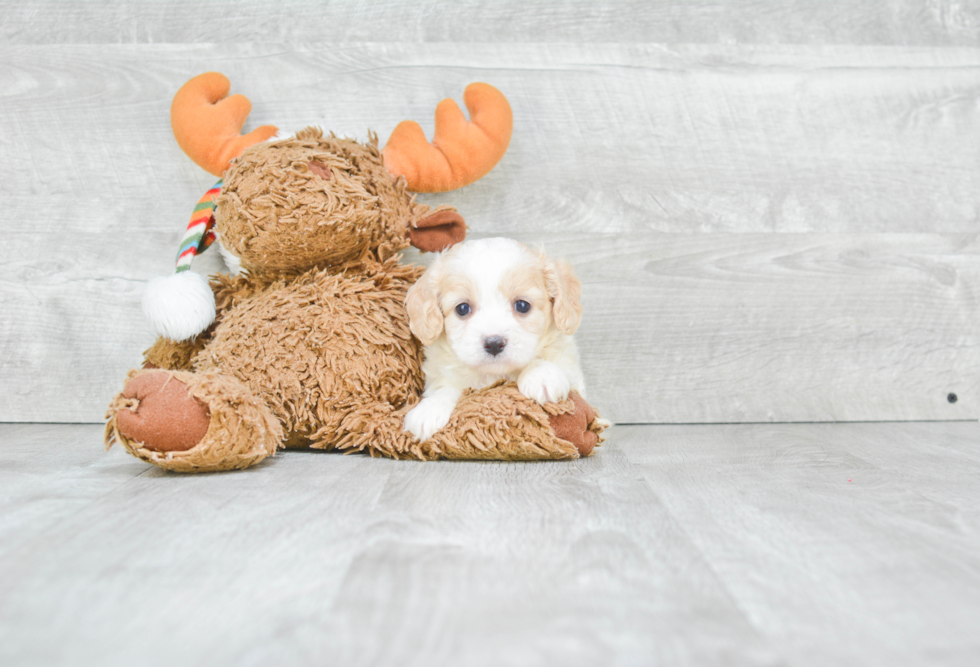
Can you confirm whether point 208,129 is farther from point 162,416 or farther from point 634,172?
point 634,172

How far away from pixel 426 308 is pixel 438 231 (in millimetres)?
212

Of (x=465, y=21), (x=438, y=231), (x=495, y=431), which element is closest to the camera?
(x=495, y=431)

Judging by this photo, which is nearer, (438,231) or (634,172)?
(438,231)

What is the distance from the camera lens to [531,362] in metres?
1.18

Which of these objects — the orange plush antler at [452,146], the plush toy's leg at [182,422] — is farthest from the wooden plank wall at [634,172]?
the plush toy's leg at [182,422]

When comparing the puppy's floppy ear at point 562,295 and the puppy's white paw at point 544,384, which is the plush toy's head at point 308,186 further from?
the puppy's white paw at point 544,384

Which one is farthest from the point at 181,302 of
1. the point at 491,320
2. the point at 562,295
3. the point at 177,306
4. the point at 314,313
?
the point at 562,295

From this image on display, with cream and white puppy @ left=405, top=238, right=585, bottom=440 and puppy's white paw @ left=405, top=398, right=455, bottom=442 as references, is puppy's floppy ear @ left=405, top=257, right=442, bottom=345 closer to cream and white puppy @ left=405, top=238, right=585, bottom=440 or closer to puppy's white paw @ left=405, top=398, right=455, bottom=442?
cream and white puppy @ left=405, top=238, right=585, bottom=440

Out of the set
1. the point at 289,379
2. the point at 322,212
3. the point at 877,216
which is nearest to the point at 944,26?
the point at 877,216

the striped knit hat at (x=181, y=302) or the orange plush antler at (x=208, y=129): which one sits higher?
the orange plush antler at (x=208, y=129)

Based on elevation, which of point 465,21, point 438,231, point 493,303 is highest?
point 465,21

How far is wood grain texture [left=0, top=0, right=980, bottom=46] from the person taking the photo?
5.03 ft

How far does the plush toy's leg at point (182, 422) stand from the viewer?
3.16ft

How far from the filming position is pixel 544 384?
3.68 feet
